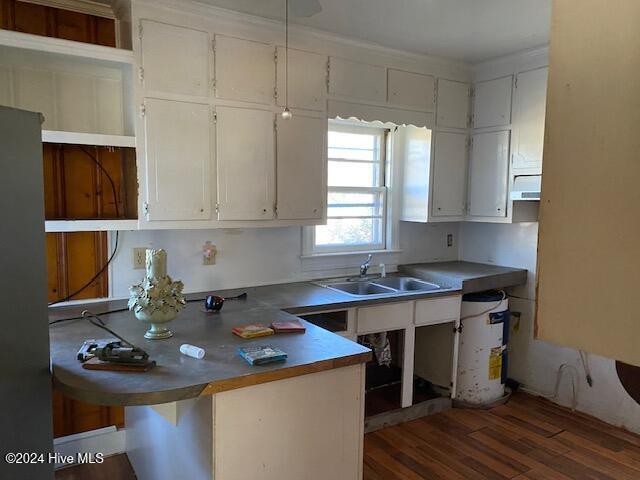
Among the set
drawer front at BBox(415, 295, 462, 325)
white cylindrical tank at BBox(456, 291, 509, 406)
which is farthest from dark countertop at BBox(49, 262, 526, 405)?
white cylindrical tank at BBox(456, 291, 509, 406)

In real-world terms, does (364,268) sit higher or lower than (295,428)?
higher

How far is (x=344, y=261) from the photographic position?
343 cm

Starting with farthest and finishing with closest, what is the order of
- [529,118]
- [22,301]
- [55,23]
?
[529,118]
[55,23]
[22,301]

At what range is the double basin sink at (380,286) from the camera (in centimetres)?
322

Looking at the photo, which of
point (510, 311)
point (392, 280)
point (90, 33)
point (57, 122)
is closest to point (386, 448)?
point (392, 280)

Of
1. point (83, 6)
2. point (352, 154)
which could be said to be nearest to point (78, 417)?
point (83, 6)

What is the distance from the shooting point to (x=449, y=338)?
3.28 metres

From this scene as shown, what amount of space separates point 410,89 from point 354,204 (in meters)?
0.93

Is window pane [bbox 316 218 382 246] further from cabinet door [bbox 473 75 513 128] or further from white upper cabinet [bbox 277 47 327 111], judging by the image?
cabinet door [bbox 473 75 513 128]

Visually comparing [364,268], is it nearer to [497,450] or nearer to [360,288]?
[360,288]

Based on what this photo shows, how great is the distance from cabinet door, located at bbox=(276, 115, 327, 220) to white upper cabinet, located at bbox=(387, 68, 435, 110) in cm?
63

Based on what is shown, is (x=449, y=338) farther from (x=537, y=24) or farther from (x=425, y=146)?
(x=537, y=24)

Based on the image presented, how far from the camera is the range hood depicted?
3182mm

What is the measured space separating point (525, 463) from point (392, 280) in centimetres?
145
